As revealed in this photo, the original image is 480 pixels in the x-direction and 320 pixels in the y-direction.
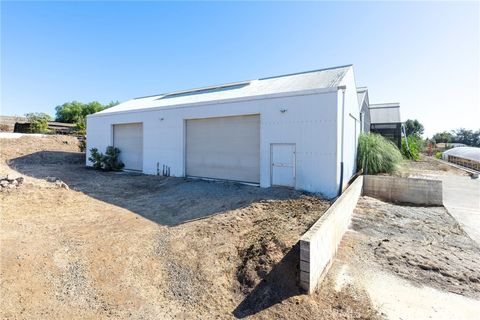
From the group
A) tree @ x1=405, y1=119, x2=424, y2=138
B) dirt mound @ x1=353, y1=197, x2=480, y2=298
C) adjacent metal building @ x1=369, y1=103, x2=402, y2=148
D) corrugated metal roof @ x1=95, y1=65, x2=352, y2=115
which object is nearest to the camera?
dirt mound @ x1=353, y1=197, x2=480, y2=298

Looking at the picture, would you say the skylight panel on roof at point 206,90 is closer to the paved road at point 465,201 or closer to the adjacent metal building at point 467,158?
the paved road at point 465,201

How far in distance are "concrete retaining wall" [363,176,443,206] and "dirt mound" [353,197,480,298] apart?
808 millimetres

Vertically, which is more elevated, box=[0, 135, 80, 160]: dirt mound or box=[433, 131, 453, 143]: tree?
box=[433, 131, 453, 143]: tree

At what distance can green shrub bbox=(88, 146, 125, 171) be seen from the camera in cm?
1260

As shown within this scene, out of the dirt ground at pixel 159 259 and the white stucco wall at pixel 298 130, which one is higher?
the white stucco wall at pixel 298 130

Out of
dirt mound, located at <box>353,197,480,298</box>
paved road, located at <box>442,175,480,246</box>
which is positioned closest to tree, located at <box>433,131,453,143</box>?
paved road, located at <box>442,175,480,246</box>

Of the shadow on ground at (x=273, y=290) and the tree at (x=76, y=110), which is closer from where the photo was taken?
the shadow on ground at (x=273, y=290)

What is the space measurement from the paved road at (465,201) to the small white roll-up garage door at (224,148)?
221 inches

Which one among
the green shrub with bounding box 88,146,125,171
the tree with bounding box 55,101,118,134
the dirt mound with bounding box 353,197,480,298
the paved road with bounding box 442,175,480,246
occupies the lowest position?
the dirt mound with bounding box 353,197,480,298

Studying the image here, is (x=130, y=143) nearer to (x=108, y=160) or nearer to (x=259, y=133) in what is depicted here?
(x=108, y=160)

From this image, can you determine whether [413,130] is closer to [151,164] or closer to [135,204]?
[151,164]

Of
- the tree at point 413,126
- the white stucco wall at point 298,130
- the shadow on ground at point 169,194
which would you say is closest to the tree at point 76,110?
the shadow on ground at point 169,194

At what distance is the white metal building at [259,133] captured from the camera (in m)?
7.18

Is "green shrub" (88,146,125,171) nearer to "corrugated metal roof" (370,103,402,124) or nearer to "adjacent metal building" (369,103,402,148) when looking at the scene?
"adjacent metal building" (369,103,402,148)
